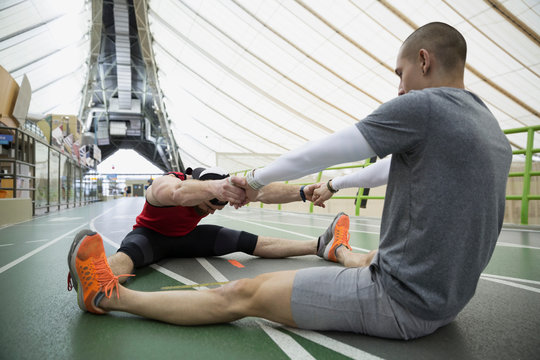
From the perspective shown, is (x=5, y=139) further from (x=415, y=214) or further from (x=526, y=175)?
(x=526, y=175)

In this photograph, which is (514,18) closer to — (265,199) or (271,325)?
(265,199)

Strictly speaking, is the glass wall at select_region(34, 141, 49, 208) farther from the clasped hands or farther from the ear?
the ear

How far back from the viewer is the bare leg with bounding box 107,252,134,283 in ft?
6.95

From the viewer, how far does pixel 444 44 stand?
121cm

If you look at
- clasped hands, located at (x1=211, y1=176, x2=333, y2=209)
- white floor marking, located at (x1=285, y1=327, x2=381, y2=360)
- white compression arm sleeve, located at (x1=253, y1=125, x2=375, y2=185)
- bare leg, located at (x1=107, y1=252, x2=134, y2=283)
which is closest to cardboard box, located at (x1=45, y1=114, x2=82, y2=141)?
bare leg, located at (x1=107, y1=252, x2=134, y2=283)

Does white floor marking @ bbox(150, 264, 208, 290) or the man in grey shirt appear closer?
the man in grey shirt

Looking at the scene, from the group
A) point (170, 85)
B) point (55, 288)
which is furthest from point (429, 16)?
point (170, 85)

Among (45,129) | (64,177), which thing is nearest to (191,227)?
(64,177)

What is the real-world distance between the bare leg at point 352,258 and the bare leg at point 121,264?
1626 mm

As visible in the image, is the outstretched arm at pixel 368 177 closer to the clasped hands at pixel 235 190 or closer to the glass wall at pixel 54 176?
the clasped hands at pixel 235 190

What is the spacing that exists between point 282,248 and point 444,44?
6.97ft

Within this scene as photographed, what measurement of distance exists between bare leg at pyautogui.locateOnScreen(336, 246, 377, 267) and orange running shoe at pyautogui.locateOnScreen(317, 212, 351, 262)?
0.07 meters

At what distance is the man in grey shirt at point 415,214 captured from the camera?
108 cm

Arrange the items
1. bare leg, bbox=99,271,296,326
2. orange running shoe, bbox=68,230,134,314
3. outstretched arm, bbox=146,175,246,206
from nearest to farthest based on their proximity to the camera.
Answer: bare leg, bbox=99,271,296,326 → orange running shoe, bbox=68,230,134,314 → outstretched arm, bbox=146,175,246,206
